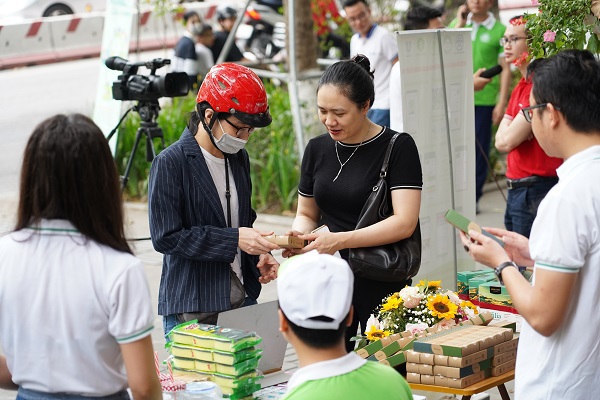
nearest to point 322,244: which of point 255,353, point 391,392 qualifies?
point 255,353

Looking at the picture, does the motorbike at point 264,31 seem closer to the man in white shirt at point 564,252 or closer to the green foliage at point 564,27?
the green foliage at point 564,27

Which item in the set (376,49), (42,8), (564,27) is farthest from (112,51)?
(42,8)

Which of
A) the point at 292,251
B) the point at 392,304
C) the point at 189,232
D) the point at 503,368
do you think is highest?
the point at 189,232

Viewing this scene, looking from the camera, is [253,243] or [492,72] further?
[492,72]

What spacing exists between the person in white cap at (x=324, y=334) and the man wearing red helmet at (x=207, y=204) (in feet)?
3.89

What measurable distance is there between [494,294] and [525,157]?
48.2 inches

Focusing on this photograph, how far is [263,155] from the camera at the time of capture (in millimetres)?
9586

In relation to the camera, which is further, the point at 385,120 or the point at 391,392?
the point at 385,120

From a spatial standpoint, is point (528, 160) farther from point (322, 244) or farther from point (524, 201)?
point (322, 244)

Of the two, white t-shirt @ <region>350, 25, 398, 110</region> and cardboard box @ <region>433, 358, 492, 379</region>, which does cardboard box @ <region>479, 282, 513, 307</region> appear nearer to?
cardboard box @ <region>433, 358, 492, 379</region>

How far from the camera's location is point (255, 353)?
321 centimetres

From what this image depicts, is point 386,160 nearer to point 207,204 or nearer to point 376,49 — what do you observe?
point 207,204

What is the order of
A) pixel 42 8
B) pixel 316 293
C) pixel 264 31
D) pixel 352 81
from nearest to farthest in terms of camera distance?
pixel 316 293 → pixel 352 81 → pixel 264 31 → pixel 42 8

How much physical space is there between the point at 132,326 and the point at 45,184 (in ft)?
1.35
